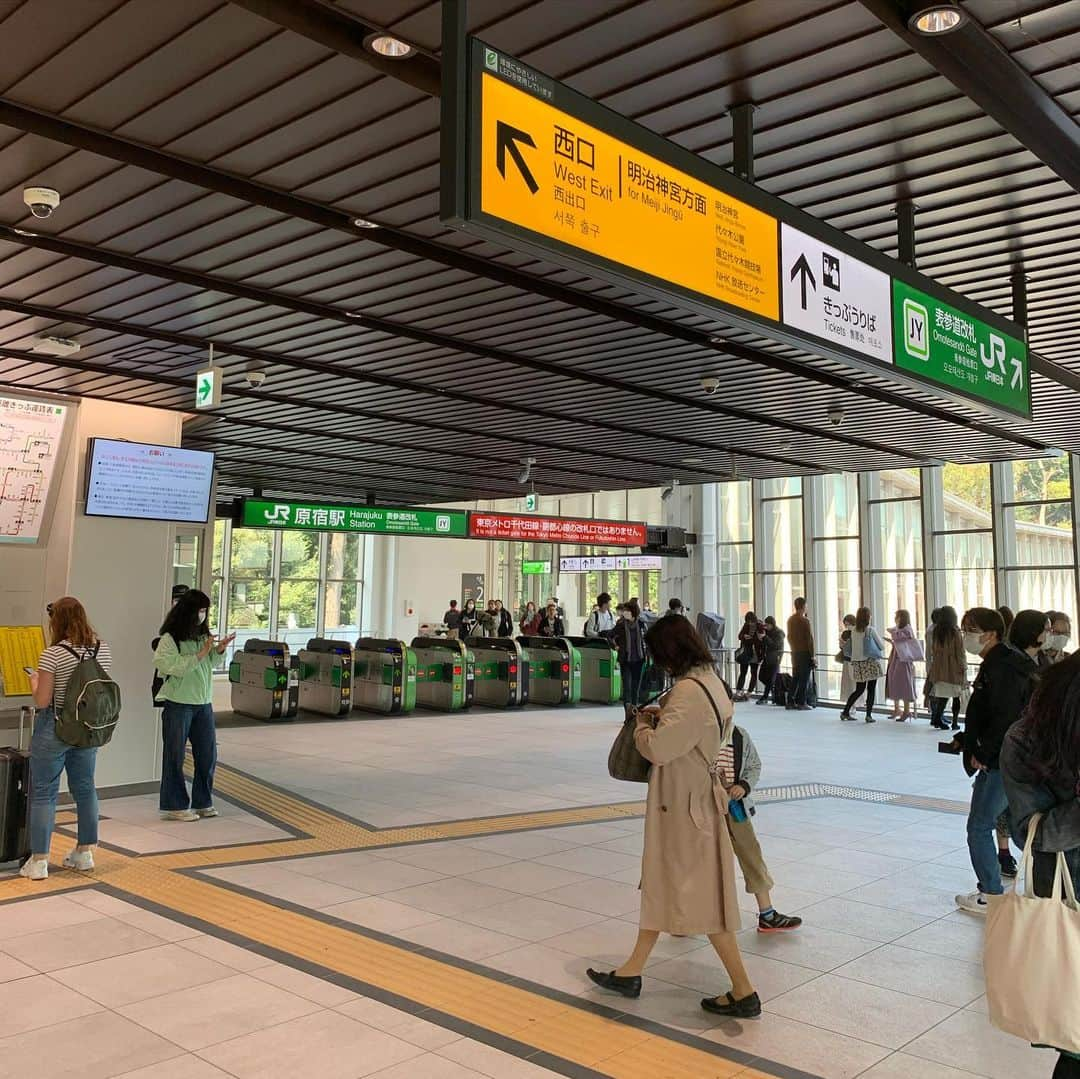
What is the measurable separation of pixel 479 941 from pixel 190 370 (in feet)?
18.8

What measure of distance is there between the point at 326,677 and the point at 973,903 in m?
10.5

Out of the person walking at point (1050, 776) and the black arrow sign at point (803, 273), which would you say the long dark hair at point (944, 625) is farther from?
the person walking at point (1050, 776)

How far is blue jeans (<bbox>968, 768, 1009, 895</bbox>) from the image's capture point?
15.9ft

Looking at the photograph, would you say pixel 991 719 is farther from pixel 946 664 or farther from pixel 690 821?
pixel 946 664

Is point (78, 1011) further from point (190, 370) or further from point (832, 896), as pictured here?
point (190, 370)

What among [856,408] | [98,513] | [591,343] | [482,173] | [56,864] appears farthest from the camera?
[856,408]

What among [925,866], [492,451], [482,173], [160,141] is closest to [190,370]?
[160,141]

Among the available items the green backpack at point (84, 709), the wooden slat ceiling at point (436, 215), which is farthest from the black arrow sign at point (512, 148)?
the green backpack at point (84, 709)

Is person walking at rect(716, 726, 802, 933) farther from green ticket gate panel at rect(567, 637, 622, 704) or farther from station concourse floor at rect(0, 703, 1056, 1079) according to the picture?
green ticket gate panel at rect(567, 637, 622, 704)

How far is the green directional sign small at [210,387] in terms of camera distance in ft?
23.0

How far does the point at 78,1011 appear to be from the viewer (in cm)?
355

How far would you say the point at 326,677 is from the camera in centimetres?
1389

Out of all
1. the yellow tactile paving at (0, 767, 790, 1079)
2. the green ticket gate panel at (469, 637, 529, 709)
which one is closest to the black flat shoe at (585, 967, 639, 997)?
the yellow tactile paving at (0, 767, 790, 1079)

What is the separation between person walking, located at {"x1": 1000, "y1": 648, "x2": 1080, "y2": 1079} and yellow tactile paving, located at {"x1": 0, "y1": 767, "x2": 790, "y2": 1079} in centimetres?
123
